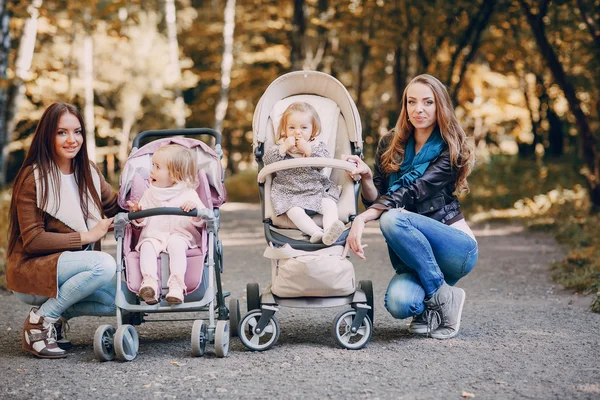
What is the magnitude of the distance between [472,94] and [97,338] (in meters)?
19.6

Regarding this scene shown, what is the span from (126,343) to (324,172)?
1719mm

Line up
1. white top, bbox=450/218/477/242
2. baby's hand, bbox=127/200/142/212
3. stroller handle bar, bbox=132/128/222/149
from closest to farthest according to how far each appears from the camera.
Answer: baby's hand, bbox=127/200/142/212 → white top, bbox=450/218/477/242 → stroller handle bar, bbox=132/128/222/149

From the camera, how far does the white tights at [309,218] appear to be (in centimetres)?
495

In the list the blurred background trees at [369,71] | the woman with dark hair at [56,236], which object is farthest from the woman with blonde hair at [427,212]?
the blurred background trees at [369,71]

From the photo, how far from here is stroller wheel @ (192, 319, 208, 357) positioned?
472cm

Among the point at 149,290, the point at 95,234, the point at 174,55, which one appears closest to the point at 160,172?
the point at 95,234

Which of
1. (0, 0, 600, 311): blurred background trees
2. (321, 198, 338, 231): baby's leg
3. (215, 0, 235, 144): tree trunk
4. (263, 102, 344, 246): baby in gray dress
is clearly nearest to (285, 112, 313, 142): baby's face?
(263, 102, 344, 246): baby in gray dress

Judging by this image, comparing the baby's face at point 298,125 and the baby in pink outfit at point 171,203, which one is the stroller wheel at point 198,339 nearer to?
the baby in pink outfit at point 171,203

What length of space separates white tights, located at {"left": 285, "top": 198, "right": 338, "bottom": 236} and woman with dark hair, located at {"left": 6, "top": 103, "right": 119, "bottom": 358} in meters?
1.14

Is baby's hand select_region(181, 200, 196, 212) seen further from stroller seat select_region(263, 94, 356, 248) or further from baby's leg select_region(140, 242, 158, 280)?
stroller seat select_region(263, 94, 356, 248)

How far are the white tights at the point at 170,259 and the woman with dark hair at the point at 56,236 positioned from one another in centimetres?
26

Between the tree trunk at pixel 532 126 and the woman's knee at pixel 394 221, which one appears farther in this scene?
the tree trunk at pixel 532 126

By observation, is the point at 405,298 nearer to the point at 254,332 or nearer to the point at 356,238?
the point at 356,238

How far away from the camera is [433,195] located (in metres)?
5.29
